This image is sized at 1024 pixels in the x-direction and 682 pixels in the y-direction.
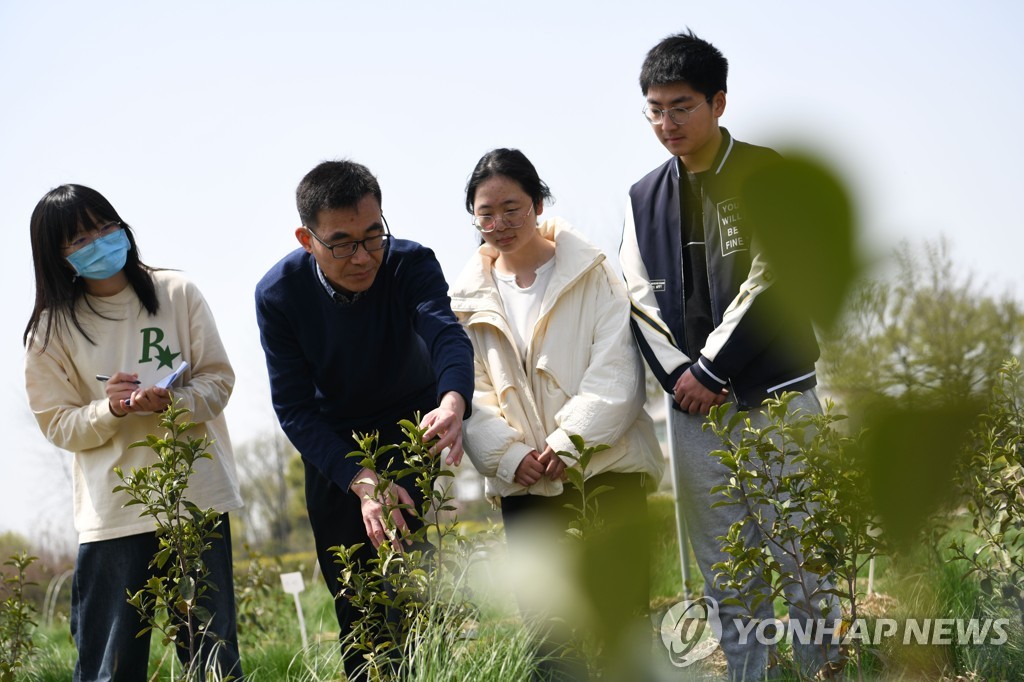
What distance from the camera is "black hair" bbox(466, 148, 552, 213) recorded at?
3387mm

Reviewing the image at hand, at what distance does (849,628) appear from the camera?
2418 millimetres

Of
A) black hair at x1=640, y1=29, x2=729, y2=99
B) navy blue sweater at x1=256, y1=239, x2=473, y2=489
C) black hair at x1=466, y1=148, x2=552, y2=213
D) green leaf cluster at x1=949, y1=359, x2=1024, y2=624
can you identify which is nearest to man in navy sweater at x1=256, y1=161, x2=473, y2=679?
navy blue sweater at x1=256, y1=239, x2=473, y2=489

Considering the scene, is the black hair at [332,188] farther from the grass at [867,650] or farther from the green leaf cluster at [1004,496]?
the green leaf cluster at [1004,496]

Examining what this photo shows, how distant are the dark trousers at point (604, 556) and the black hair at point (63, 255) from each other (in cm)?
150

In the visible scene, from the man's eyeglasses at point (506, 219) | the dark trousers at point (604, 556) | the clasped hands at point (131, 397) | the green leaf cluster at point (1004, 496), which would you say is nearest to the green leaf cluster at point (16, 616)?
the clasped hands at point (131, 397)

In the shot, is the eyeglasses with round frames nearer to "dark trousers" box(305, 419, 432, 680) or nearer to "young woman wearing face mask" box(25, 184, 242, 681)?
"young woman wearing face mask" box(25, 184, 242, 681)

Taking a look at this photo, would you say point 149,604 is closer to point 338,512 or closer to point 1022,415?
point 338,512

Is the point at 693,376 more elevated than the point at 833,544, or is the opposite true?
the point at 693,376

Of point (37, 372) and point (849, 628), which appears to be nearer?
point (849, 628)

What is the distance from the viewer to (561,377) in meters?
3.34

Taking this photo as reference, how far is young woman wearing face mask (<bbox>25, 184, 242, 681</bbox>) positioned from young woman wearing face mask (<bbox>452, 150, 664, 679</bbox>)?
903mm

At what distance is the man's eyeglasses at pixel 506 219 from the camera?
3352 mm

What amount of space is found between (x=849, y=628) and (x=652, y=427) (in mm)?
1132

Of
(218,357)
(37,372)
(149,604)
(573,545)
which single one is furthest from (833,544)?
(37,372)
